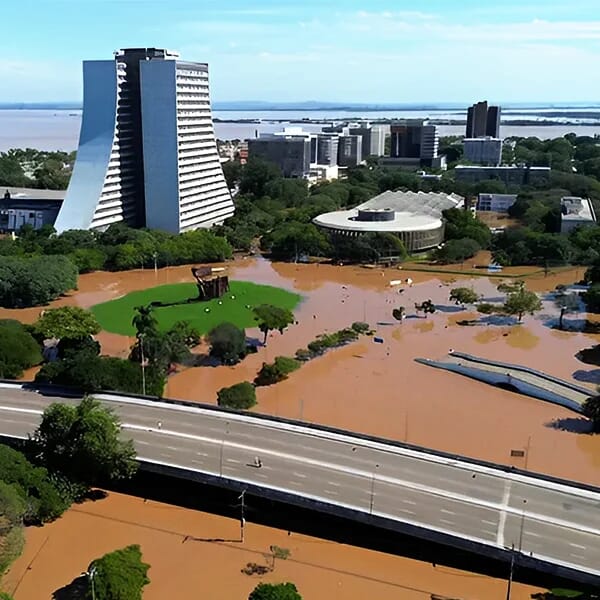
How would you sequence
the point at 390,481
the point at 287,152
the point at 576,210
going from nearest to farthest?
the point at 390,481
the point at 576,210
the point at 287,152

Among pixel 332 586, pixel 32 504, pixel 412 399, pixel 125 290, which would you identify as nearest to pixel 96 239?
pixel 125 290

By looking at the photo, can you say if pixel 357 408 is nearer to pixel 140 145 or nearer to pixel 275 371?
pixel 275 371

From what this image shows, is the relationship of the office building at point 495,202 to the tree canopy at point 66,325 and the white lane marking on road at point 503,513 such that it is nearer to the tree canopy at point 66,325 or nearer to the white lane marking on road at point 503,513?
the tree canopy at point 66,325

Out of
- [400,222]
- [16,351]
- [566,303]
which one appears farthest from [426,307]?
[16,351]

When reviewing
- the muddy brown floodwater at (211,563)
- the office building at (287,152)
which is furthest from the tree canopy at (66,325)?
the office building at (287,152)

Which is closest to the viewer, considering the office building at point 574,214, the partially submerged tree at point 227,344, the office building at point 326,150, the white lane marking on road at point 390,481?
the white lane marking on road at point 390,481

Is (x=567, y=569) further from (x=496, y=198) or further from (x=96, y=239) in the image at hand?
(x=496, y=198)
